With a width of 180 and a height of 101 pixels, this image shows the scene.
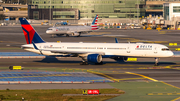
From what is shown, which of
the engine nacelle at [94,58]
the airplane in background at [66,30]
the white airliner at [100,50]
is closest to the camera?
the engine nacelle at [94,58]

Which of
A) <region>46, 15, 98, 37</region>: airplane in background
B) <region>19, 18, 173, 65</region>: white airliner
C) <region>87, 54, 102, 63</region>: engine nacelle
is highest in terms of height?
<region>46, 15, 98, 37</region>: airplane in background

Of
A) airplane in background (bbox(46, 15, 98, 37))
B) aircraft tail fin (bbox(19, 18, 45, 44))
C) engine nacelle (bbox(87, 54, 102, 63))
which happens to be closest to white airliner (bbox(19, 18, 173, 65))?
engine nacelle (bbox(87, 54, 102, 63))

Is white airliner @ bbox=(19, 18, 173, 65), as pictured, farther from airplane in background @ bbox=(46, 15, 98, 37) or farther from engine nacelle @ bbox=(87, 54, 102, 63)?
airplane in background @ bbox=(46, 15, 98, 37)

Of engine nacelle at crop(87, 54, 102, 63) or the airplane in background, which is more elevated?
the airplane in background

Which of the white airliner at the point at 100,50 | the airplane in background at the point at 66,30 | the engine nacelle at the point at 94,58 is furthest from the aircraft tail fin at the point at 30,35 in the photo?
the airplane in background at the point at 66,30

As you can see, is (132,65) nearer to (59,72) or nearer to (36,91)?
(59,72)

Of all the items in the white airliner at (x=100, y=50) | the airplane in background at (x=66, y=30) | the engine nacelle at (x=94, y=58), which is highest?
the airplane in background at (x=66, y=30)

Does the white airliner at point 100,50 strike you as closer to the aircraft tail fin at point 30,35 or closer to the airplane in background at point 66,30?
Result: the aircraft tail fin at point 30,35

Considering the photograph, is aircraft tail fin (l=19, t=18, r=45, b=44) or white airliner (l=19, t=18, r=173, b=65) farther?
aircraft tail fin (l=19, t=18, r=45, b=44)

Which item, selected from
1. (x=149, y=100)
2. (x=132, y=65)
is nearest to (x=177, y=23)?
(x=132, y=65)

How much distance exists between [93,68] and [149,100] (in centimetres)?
2136

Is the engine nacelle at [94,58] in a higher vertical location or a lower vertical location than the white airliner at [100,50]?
lower

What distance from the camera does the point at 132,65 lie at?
178 feet

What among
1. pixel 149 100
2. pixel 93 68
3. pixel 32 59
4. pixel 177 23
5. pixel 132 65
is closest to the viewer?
pixel 149 100
